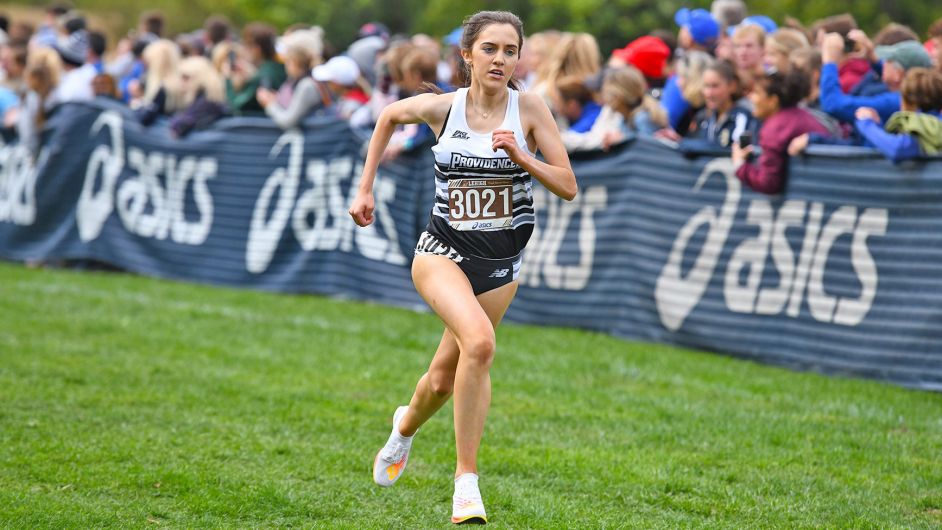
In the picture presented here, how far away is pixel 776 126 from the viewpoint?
31.7ft

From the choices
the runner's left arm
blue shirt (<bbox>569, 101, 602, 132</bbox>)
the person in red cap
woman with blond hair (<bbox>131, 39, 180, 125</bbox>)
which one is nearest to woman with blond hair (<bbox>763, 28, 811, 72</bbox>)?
blue shirt (<bbox>569, 101, 602, 132</bbox>)

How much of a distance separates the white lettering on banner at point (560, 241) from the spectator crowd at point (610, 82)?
48cm

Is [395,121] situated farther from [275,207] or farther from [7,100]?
[7,100]

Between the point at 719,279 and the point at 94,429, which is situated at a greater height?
the point at 719,279

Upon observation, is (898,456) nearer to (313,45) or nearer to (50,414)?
(50,414)

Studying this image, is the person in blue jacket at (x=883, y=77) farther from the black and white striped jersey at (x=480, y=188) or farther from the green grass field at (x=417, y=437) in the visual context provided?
the black and white striped jersey at (x=480, y=188)

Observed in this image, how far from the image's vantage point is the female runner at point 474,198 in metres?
5.63

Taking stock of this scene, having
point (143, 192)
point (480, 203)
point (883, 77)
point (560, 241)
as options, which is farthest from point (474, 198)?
point (143, 192)

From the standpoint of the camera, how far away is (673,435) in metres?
7.53

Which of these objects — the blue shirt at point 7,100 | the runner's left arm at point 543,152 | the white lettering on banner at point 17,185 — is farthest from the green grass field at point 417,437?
the blue shirt at point 7,100

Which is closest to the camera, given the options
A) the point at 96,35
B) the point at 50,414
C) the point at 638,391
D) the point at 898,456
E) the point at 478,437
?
the point at 478,437

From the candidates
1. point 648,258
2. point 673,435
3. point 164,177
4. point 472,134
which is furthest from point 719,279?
point 164,177

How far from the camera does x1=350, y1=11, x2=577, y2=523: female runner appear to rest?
563cm

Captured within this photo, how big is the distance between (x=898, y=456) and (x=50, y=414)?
4658 mm
